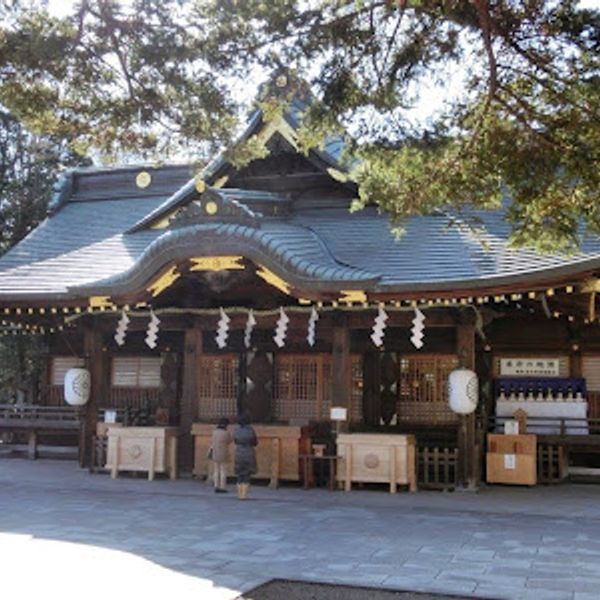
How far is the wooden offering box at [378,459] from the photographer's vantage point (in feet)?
44.2

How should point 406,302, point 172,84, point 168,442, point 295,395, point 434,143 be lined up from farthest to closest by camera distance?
point 295,395, point 168,442, point 406,302, point 434,143, point 172,84

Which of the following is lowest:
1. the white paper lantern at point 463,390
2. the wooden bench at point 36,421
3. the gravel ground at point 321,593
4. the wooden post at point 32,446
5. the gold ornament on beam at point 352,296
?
the gravel ground at point 321,593

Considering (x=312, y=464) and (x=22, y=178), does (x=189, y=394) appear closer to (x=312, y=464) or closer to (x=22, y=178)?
(x=312, y=464)

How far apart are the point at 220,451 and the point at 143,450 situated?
254 centimetres

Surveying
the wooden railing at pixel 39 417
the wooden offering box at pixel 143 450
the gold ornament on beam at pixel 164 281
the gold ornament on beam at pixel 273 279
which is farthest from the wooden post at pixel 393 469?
the wooden railing at pixel 39 417

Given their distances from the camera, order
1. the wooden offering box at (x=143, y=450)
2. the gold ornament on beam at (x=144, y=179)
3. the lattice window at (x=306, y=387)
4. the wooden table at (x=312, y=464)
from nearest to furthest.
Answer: the wooden table at (x=312, y=464) → the wooden offering box at (x=143, y=450) → the lattice window at (x=306, y=387) → the gold ornament on beam at (x=144, y=179)

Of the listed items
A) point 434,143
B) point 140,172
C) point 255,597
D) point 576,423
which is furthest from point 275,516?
point 140,172

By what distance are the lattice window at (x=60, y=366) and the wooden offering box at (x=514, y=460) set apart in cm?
1042

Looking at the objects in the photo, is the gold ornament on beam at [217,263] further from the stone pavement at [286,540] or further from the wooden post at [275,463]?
the stone pavement at [286,540]

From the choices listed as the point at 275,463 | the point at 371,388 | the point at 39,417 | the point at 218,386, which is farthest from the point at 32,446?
the point at 371,388

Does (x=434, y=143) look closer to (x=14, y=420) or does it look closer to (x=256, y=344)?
(x=256, y=344)

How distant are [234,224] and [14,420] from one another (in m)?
8.00

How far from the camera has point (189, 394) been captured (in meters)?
15.3

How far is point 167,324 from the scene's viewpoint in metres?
15.9
